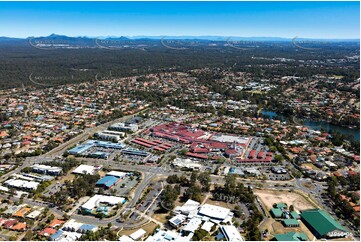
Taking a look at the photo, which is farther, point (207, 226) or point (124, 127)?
point (124, 127)

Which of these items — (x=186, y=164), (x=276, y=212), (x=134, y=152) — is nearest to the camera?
(x=276, y=212)

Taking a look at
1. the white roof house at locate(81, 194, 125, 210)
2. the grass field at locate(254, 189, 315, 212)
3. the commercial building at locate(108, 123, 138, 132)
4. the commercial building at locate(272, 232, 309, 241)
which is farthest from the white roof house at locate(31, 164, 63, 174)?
the commercial building at locate(272, 232, 309, 241)

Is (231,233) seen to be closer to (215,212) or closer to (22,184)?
(215,212)

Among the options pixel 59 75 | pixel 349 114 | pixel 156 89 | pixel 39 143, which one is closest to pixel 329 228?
pixel 39 143

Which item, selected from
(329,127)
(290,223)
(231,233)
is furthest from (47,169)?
(329,127)

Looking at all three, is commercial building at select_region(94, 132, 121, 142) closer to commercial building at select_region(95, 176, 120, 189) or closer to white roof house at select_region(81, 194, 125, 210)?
commercial building at select_region(95, 176, 120, 189)

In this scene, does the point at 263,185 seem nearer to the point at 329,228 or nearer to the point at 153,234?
the point at 329,228

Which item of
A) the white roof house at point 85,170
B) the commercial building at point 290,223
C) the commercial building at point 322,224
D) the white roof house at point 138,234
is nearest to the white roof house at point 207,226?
the white roof house at point 138,234
